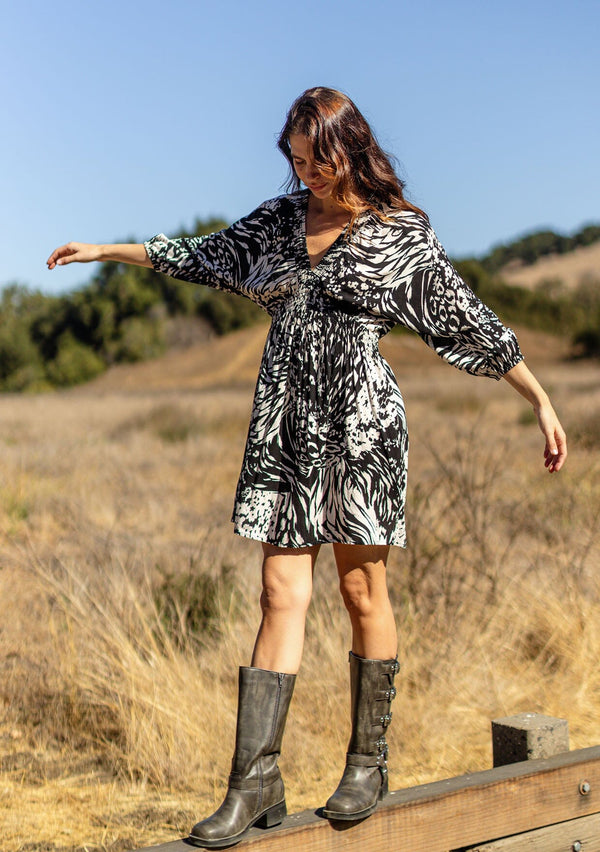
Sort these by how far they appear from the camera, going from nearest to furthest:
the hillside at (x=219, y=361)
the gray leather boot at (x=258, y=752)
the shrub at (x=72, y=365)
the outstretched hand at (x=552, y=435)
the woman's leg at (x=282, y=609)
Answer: the gray leather boot at (x=258, y=752), the woman's leg at (x=282, y=609), the outstretched hand at (x=552, y=435), the hillside at (x=219, y=361), the shrub at (x=72, y=365)

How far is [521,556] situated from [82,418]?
15.2 m

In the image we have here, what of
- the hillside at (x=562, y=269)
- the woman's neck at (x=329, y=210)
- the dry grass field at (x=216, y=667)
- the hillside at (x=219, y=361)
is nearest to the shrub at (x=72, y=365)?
the hillside at (x=219, y=361)

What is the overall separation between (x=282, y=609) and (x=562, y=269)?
191 ft

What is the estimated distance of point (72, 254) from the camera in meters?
2.47

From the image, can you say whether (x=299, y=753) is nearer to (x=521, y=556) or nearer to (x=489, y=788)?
(x=489, y=788)

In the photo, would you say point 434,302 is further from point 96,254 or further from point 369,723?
point 369,723

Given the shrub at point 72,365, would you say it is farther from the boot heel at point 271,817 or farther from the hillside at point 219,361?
the boot heel at point 271,817

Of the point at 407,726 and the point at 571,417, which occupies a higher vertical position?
the point at 571,417

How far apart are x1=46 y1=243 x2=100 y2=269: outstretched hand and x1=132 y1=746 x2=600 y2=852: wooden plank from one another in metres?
1.38

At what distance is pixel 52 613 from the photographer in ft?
13.8

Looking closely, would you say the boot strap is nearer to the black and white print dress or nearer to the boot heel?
the boot heel

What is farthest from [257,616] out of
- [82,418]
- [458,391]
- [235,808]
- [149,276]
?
[149,276]

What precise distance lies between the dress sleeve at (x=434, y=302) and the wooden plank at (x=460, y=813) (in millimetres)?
1036

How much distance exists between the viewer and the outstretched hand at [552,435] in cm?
238
